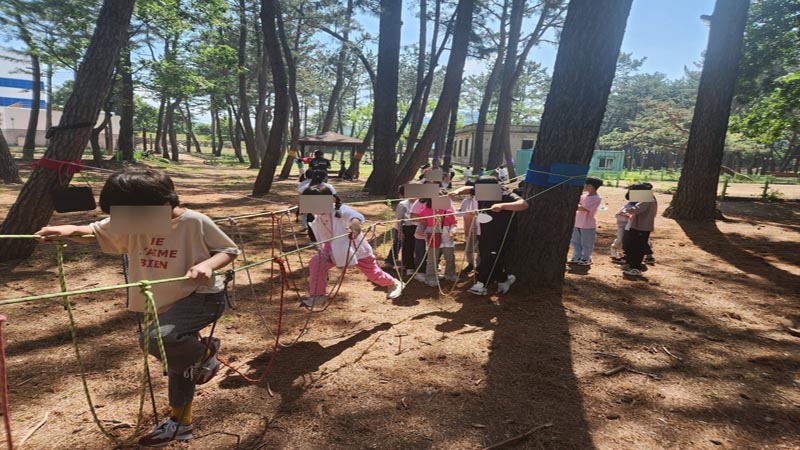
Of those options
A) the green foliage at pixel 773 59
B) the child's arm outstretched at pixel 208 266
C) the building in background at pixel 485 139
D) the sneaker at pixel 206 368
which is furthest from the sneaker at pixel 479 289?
the building in background at pixel 485 139

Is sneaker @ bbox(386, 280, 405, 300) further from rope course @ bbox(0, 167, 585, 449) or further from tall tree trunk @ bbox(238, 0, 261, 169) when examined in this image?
tall tree trunk @ bbox(238, 0, 261, 169)

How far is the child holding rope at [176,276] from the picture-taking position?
6.79 ft

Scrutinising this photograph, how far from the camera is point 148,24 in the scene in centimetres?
1627

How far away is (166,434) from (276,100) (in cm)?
1167

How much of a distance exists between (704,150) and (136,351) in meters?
10.7

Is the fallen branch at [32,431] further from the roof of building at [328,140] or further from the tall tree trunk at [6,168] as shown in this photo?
the roof of building at [328,140]

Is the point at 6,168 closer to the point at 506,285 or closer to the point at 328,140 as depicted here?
the point at 328,140

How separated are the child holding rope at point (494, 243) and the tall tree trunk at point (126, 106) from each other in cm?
1929

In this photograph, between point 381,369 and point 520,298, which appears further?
point 520,298

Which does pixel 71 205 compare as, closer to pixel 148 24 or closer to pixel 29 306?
pixel 29 306

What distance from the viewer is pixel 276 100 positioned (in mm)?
12539

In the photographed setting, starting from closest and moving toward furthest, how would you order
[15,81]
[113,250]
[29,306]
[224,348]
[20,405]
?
[113,250]
[20,405]
[224,348]
[29,306]
[15,81]

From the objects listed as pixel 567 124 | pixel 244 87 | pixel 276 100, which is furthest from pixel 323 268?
pixel 244 87

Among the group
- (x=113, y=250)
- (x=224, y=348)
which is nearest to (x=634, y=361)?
(x=224, y=348)
